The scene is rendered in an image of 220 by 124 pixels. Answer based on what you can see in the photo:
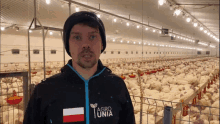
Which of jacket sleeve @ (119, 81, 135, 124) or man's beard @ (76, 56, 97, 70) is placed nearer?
man's beard @ (76, 56, 97, 70)

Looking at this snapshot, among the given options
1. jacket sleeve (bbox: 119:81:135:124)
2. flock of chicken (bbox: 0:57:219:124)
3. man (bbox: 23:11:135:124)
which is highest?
man (bbox: 23:11:135:124)

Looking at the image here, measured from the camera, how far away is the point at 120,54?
14586 millimetres

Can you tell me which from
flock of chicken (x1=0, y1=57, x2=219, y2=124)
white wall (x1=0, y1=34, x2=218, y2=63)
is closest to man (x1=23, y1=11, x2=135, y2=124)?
flock of chicken (x1=0, y1=57, x2=219, y2=124)

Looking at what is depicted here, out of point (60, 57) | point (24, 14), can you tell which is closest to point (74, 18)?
point (24, 14)

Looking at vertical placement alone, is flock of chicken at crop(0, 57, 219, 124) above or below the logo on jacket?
below

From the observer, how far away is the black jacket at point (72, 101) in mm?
812

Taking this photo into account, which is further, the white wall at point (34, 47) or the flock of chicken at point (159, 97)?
the white wall at point (34, 47)

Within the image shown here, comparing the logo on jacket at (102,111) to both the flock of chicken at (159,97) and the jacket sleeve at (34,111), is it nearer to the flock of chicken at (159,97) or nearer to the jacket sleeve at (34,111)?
the jacket sleeve at (34,111)

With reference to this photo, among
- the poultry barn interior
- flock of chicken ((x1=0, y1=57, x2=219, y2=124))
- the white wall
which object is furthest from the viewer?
the white wall

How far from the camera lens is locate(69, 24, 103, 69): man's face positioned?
0.83 meters

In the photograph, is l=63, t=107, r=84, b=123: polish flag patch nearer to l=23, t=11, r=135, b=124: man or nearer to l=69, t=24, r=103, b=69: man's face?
l=23, t=11, r=135, b=124: man

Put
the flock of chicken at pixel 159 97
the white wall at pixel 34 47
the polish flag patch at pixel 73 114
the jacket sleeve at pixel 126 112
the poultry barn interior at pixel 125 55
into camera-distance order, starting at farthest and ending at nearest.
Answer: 1. the white wall at pixel 34 47
2. the flock of chicken at pixel 159 97
3. the poultry barn interior at pixel 125 55
4. the jacket sleeve at pixel 126 112
5. the polish flag patch at pixel 73 114

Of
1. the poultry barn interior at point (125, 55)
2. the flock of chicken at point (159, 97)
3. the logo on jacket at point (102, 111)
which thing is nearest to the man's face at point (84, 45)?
the logo on jacket at point (102, 111)

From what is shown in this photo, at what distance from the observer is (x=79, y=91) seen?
0.84 metres
